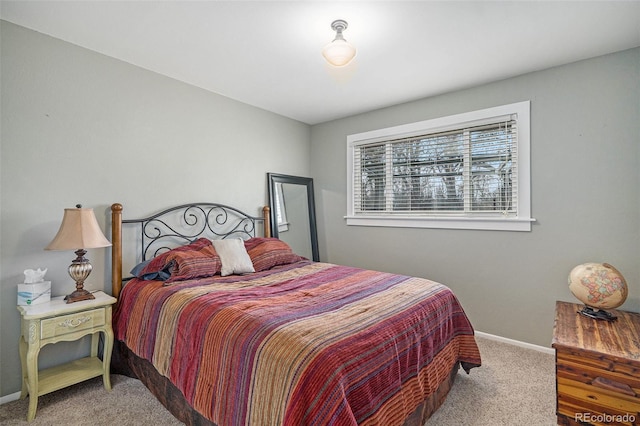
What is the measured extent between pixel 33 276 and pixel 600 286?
381cm

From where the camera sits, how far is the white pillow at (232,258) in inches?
105

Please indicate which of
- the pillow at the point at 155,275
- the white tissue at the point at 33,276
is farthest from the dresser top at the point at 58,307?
the pillow at the point at 155,275

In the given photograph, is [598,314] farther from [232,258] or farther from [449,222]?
[232,258]

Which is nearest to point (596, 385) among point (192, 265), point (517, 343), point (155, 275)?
point (517, 343)

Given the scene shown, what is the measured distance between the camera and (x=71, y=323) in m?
2.02

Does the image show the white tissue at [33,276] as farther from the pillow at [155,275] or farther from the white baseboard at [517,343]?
the white baseboard at [517,343]

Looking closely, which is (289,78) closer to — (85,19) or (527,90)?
(85,19)

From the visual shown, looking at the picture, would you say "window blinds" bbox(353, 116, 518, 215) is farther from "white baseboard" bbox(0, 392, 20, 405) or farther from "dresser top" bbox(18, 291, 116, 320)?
"white baseboard" bbox(0, 392, 20, 405)

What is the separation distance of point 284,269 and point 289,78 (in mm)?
1836

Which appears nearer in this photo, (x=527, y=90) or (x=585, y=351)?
(x=585, y=351)

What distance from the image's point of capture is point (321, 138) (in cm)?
440

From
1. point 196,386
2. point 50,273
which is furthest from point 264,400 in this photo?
point 50,273

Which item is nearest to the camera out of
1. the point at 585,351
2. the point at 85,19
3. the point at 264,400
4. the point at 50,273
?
the point at 264,400

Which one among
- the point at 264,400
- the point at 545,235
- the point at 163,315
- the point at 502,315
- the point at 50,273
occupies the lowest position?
the point at 502,315
